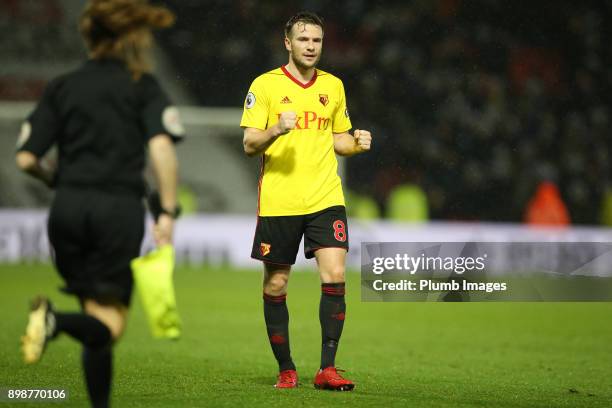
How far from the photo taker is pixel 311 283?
15789 millimetres

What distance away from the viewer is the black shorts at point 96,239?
4.35 m

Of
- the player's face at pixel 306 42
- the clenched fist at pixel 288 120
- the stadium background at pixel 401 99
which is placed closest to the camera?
the clenched fist at pixel 288 120

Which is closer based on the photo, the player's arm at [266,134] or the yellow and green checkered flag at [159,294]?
the yellow and green checkered flag at [159,294]

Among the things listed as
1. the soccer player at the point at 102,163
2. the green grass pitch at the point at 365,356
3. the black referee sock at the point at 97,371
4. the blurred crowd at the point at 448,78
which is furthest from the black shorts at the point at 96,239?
the blurred crowd at the point at 448,78

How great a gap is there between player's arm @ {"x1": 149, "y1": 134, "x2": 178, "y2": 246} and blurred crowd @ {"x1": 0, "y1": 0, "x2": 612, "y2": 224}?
17.1 metres

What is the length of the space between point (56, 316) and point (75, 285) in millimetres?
169

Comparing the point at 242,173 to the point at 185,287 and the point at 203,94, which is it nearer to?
the point at 203,94

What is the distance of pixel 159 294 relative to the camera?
13.9 feet

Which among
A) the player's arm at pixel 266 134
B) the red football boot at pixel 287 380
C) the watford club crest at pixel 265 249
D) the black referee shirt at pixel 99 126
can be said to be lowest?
the red football boot at pixel 287 380

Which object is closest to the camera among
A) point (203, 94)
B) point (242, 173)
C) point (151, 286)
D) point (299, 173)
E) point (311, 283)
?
point (151, 286)

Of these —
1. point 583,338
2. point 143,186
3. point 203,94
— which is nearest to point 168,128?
point 143,186

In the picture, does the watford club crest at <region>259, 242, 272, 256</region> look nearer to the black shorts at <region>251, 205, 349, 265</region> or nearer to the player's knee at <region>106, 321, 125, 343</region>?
the black shorts at <region>251, 205, 349, 265</region>

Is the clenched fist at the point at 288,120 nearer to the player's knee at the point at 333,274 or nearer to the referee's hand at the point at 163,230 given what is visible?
the player's knee at the point at 333,274

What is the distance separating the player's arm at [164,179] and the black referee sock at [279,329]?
2137 millimetres
